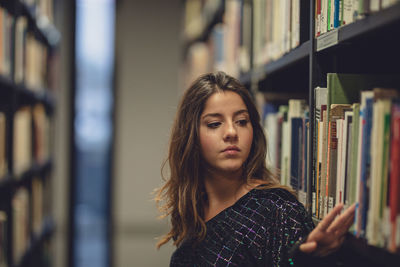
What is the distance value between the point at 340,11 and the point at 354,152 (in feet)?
1.17

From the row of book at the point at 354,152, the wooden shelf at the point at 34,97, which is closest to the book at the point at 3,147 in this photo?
the wooden shelf at the point at 34,97

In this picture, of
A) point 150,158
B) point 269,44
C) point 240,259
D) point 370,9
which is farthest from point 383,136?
point 150,158

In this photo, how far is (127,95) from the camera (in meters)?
4.48

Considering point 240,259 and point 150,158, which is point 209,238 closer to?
point 240,259

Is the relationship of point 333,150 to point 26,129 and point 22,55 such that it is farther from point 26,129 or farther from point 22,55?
point 26,129

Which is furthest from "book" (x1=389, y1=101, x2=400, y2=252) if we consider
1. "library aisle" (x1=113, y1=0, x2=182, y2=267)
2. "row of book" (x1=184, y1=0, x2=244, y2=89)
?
"library aisle" (x1=113, y1=0, x2=182, y2=267)

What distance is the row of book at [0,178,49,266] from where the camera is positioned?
7.41 ft

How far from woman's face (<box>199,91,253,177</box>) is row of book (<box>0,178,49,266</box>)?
1.42 m

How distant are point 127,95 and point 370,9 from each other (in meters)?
3.75

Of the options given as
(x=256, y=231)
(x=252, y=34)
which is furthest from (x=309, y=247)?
(x=252, y=34)

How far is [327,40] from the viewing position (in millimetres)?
1127

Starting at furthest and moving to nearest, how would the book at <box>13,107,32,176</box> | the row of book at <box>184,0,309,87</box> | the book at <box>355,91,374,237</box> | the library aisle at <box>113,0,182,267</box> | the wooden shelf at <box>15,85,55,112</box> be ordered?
the library aisle at <box>113,0,182,267</box>, the wooden shelf at <box>15,85,55,112</box>, the book at <box>13,107,32,176</box>, the row of book at <box>184,0,309,87</box>, the book at <box>355,91,374,237</box>

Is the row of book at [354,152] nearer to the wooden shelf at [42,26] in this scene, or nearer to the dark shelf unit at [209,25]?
the dark shelf unit at [209,25]

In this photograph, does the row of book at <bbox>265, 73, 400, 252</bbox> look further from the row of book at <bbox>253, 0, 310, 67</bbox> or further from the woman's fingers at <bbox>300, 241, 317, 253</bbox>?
the row of book at <bbox>253, 0, 310, 67</bbox>
